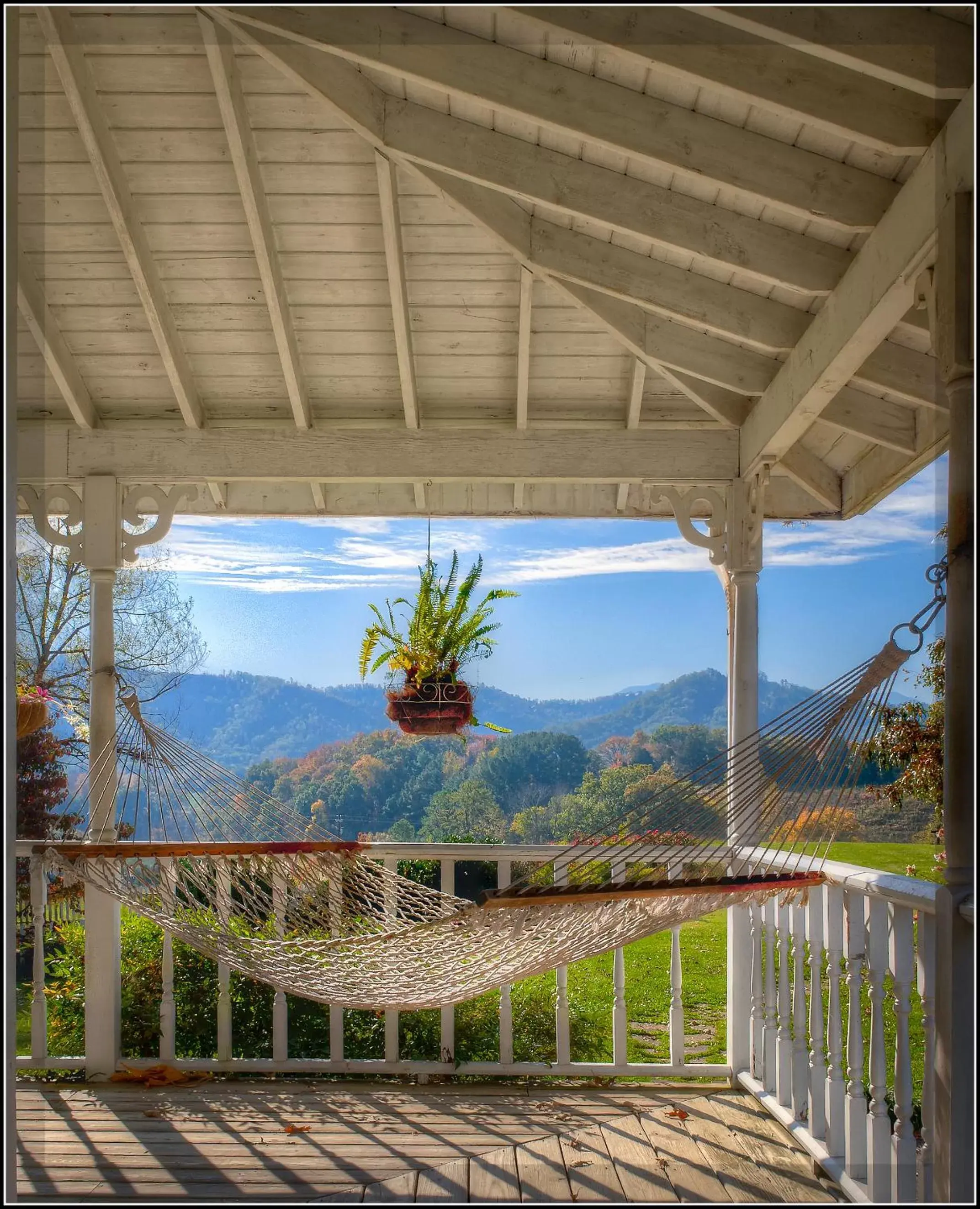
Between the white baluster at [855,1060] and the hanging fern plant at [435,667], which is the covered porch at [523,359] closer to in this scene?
the white baluster at [855,1060]

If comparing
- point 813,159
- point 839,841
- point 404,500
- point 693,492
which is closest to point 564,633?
point 839,841

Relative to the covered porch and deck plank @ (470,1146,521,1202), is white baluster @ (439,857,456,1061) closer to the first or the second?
the covered porch

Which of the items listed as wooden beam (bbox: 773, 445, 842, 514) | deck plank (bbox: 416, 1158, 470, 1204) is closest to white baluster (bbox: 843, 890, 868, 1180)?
deck plank (bbox: 416, 1158, 470, 1204)

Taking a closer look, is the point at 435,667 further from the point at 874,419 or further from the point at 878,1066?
the point at 878,1066

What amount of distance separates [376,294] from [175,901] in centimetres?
187

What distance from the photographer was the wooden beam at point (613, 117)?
2.17m

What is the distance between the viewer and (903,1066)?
204cm

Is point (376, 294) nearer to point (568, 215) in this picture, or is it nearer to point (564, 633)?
point (568, 215)

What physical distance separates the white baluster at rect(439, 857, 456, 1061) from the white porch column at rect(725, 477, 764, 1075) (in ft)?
2.86

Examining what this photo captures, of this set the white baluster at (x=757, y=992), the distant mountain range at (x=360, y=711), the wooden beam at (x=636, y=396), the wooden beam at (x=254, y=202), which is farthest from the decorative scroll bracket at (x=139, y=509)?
the distant mountain range at (x=360, y=711)

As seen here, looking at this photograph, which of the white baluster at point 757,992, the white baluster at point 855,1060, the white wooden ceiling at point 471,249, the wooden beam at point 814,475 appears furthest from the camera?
the wooden beam at point 814,475

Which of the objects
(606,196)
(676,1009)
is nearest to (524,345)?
(606,196)

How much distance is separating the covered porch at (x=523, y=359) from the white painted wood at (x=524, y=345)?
0.04ft

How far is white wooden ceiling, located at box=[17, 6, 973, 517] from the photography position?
2.14 meters
